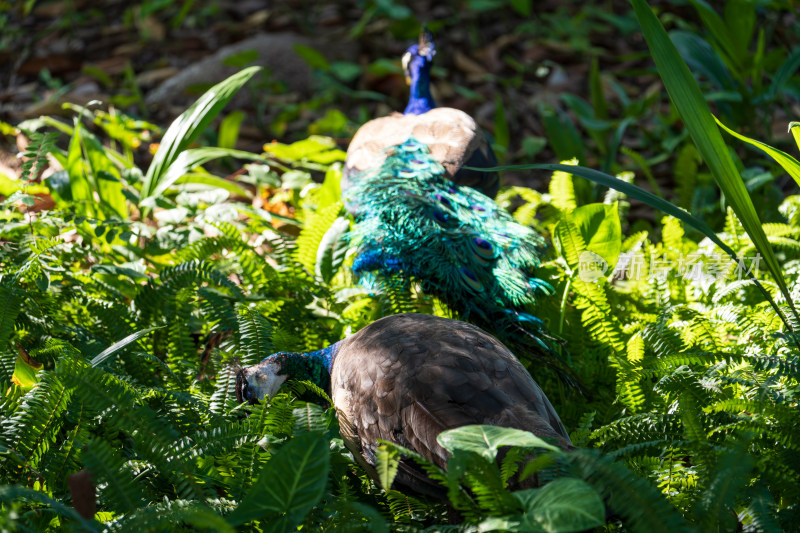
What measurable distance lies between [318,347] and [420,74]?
1.79 m

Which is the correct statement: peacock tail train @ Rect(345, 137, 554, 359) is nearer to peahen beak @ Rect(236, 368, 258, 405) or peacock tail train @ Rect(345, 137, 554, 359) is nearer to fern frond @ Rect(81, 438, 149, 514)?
peahen beak @ Rect(236, 368, 258, 405)

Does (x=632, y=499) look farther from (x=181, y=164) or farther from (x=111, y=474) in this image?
(x=181, y=164)

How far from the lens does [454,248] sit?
2.33m

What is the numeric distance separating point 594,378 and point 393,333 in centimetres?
75

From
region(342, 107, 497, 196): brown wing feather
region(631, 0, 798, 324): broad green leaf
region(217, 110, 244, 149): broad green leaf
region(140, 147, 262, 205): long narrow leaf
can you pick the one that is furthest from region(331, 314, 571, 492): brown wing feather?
region(217, 110, 244, 149): broad green leaf

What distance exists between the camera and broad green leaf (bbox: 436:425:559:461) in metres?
1.29

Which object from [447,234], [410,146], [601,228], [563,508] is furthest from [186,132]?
[563,508]

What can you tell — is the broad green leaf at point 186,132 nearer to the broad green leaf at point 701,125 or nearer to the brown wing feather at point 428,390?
the brown wing feather at point 428,390

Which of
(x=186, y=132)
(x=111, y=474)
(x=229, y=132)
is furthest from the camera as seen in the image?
(x=229, y=132)

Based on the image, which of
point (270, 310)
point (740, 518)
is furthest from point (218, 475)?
point (740, 518)

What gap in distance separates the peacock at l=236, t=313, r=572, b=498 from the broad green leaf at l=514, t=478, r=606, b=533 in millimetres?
211

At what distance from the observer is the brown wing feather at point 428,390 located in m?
1.61

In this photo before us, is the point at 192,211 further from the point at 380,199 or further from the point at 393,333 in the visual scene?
the point at 393,333

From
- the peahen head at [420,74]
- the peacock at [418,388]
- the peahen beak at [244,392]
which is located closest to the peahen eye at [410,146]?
the peahen head at [420,74]
